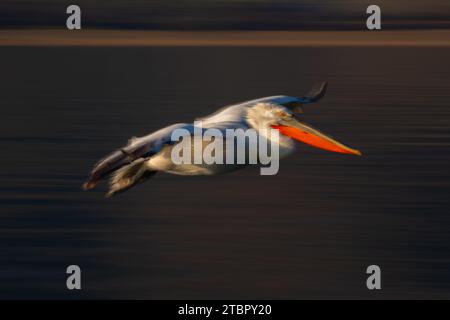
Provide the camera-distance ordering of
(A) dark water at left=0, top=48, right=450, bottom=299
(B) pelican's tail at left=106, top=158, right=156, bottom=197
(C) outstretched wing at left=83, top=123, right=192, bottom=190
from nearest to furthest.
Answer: (A) dark water at left=0, top=48, right=450, bottom=299 < (C) outstretched wing at left=83, top=123, right=192, bottom=190 < (B) pelican's tail at left=106, top=158, right=156, bottom=197

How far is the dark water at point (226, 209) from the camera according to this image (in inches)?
219

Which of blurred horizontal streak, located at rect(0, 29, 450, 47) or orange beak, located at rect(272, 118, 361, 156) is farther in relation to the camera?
blurred horizontal streak, located at rect(0, 29, 450, 47)

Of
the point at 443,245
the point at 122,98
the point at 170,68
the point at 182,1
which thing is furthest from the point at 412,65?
the point at 443,245

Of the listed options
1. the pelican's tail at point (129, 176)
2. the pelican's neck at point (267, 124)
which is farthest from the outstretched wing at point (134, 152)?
the pelican's neck at point (267, 124)

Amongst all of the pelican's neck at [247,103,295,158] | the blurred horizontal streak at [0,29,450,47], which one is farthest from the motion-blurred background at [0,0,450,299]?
the blurred horizontal streak at [0,29,450,47]

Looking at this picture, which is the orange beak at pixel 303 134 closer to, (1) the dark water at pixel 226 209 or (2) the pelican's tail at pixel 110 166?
(1) the dark water at pixel 226 209

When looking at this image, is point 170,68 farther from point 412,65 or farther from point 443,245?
point 443,245

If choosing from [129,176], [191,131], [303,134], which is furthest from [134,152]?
Result: [303,134]

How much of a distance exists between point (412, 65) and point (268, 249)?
811cm

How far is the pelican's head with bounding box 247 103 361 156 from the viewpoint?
6.48 metres

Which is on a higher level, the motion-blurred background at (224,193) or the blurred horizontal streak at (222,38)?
the blurred horizontal streak at (222,38)

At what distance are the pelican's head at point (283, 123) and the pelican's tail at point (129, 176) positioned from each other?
0.62 meters

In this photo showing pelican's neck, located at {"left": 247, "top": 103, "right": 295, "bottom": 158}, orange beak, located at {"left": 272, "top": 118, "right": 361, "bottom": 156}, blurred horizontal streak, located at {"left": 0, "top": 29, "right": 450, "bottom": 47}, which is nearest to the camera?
pelican's neck, located at {"left": 247, "top": 103, "right": 295, "bottom": 158}

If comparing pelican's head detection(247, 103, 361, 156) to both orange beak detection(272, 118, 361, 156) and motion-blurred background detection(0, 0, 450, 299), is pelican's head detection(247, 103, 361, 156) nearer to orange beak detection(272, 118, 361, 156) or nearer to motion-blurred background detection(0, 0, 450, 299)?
orange beak detection(272, 118, 361, 156)
